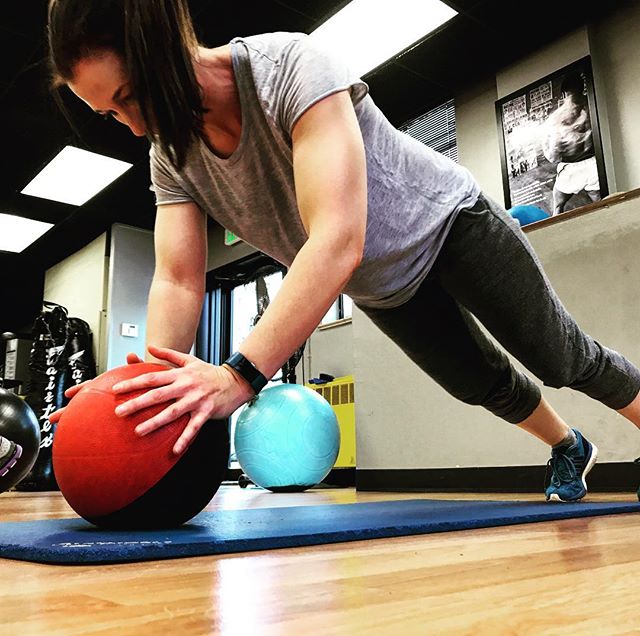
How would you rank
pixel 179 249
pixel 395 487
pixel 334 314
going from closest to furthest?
pixel 179 249 < pixel 395 487 < pixel 334 314

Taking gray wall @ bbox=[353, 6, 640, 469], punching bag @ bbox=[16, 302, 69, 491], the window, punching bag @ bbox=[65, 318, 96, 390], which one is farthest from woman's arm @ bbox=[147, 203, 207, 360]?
punching bag @ bbox=[65, 318, 96, 390]

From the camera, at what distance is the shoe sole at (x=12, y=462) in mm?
2197

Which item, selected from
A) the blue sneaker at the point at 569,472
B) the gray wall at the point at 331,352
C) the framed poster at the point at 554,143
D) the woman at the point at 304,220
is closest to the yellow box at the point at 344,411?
the gray wall at the point at 331,352

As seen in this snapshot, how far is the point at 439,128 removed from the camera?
482cm

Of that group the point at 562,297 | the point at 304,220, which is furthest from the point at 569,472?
the point at 304,220

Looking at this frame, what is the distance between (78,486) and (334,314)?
4.51m

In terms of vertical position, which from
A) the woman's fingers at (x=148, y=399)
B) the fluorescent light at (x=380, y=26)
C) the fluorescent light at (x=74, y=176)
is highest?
the fluorescent light at (x=380, y=26)

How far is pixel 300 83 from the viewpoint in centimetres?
112

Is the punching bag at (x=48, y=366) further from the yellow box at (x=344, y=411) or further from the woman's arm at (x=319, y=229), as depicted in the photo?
the woman's arm at (x=319, y=229)

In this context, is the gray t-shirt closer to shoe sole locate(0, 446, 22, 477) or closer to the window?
shoe sole locate(0, 446, 22, 477)

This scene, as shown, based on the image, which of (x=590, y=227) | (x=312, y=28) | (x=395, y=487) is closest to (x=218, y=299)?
(x=312, y=28)

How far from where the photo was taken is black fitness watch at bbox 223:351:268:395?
40.2 inches

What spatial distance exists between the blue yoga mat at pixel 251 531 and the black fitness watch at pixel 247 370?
9.1 inches

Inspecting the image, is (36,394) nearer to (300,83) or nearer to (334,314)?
(334,314)
